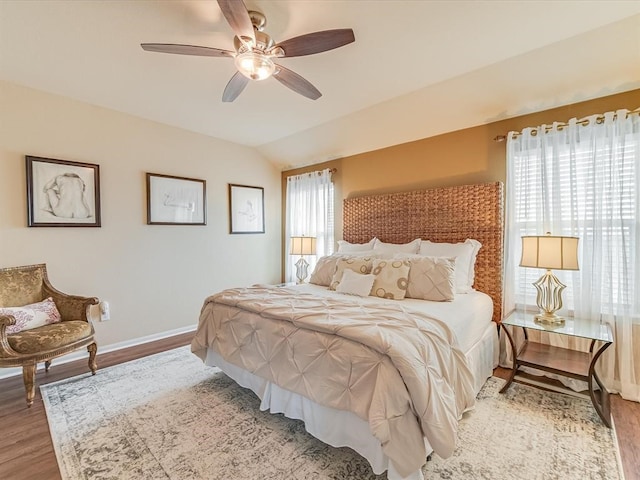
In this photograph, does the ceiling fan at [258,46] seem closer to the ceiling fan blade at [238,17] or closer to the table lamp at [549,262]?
the ceiling fan blade at [238,17]

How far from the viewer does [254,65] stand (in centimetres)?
188

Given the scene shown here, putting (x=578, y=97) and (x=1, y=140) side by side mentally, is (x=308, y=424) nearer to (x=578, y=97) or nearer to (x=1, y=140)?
(x=578, y=97)

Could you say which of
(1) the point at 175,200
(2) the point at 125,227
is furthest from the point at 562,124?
(2) the point at 125,227

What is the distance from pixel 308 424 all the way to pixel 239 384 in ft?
2.79

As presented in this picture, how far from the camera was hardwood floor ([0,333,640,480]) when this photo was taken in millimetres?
1600

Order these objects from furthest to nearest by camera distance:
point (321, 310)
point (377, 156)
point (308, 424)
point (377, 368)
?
point (377, 156)
point (321, 310)
point (308, 424)
point (377, 368)

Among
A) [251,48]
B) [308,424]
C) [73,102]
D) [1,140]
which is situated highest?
[73,102]

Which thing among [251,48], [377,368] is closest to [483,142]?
[251,48]

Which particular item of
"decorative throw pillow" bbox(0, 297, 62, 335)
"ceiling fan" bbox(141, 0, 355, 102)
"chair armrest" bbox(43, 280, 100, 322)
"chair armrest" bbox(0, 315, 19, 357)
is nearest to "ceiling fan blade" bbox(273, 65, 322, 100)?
"ceiling fan" bbox(141, 0, 355, 102)

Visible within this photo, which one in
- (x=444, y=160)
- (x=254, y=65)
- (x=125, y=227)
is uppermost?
(x=254, y=65)

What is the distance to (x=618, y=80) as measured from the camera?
7.50 ft

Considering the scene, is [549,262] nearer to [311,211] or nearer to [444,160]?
[444,160]

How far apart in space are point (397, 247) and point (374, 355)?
2.04 metres

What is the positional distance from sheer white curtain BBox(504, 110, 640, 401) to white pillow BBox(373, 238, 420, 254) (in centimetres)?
89
